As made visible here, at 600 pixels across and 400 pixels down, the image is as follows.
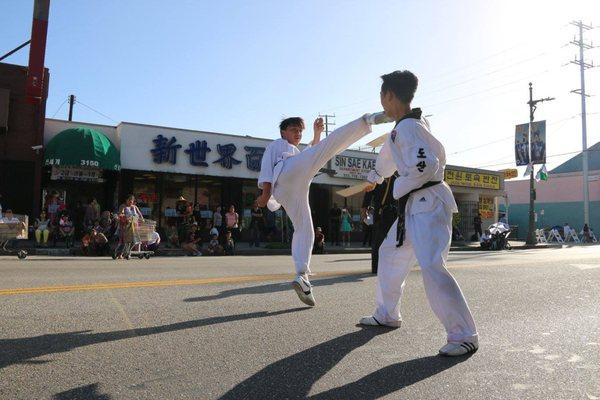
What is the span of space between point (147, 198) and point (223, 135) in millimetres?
4270

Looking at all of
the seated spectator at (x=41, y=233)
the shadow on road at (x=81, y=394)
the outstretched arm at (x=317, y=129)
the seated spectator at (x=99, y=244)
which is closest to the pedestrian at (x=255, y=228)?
the seated spectator at (x=99, y=244)

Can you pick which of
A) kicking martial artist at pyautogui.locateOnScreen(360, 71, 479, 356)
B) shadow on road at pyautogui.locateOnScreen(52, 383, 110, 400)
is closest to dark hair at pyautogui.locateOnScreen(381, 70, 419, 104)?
kicking martial artist at pyautogui.locateOnScreen(360, 71, 479, 356)

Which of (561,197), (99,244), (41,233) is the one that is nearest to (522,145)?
(561,197)

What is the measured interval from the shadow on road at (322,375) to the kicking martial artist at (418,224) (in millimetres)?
346

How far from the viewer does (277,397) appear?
2520mm

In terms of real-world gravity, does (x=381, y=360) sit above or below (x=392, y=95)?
below

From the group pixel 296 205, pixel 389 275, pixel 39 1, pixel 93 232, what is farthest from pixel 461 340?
pixel 39 1

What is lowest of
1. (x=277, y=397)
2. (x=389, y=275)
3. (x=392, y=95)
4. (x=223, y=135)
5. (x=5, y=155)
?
(x=277, y=397)

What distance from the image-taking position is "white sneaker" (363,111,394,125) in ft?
13.5

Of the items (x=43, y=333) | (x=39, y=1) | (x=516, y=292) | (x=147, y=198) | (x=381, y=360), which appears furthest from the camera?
(x=147, y=198)

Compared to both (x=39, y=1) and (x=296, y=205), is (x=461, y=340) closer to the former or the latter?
(x=296, y=205)

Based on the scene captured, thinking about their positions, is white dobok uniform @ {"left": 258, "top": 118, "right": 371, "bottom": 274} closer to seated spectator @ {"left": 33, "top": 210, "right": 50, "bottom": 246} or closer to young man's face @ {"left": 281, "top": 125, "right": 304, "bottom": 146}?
young man's face @ {"left": 281, "top": 125, "right": 304, "bottom": 146}

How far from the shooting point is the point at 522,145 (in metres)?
32.3

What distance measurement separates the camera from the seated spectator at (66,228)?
1644 centimetres
